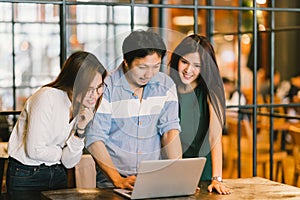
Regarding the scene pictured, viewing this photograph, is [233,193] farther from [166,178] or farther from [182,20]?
[182,20]

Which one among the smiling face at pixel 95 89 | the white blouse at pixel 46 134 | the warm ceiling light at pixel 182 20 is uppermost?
the warm ceiling light at pixel 182 20

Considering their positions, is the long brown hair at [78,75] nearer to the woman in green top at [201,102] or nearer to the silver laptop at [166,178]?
the woman in green top at [201,102]

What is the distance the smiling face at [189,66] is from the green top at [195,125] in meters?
0.13

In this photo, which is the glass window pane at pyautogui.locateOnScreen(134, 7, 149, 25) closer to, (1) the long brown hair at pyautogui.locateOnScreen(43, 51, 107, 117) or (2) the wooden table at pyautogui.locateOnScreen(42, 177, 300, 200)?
(1) the long brown hair at pyautogui.locateOnScreen(43, 51, 107, 117)

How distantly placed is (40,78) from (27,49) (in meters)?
0.42

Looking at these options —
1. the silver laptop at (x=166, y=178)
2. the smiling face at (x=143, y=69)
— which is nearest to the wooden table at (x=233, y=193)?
the silver laptop at (x=166, y=178)

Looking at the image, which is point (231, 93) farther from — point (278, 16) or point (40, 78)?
point (40, 78)

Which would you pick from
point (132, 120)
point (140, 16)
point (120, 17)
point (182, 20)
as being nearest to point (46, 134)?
point (132, 120)

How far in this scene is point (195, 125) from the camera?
3.65 m

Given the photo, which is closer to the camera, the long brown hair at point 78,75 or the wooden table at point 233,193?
the wooden table at point 233,193

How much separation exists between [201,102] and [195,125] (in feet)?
0.43

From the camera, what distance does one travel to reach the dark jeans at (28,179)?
3.62 m

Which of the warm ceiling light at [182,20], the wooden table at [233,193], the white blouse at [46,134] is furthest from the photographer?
the warm ceiling light at [182,20]

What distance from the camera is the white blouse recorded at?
11.5 ft
